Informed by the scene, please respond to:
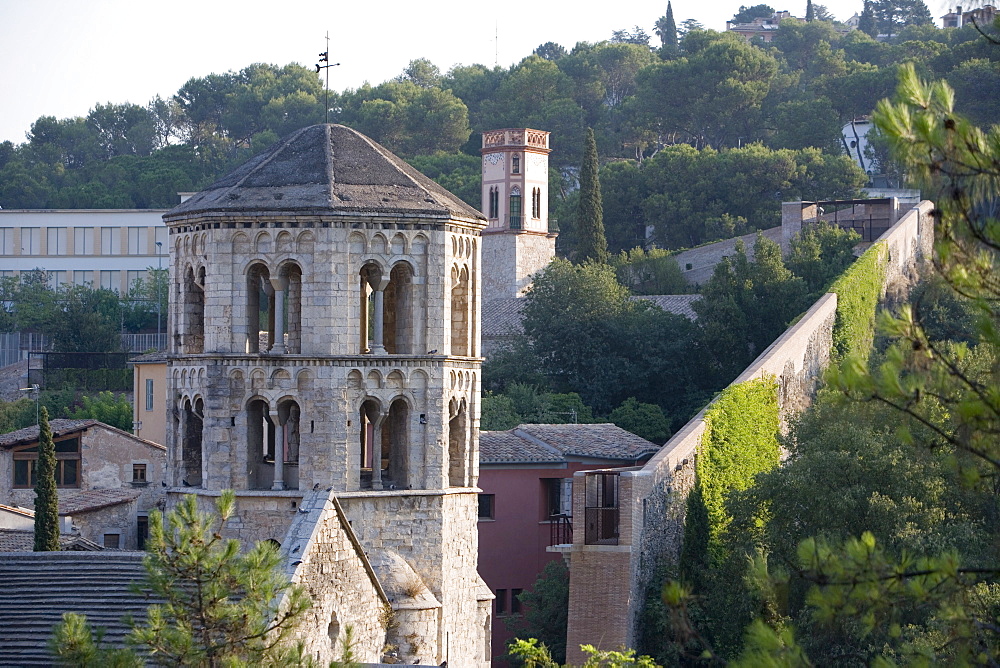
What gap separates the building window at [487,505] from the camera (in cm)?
3938

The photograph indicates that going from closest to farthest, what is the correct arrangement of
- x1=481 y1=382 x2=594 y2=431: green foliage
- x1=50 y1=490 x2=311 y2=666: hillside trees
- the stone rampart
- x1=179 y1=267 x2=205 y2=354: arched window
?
x1=50 y1=490 x2=311 y2=666: hillside trees → x1=179 y1=267 x2=205 y2=354: arched window → the stone rampart → x1=481 y1=382 x2=594 y2=431: green foliage

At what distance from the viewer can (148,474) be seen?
4241 centimetres

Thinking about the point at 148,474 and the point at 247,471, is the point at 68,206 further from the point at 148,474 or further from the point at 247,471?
the point at 247,471

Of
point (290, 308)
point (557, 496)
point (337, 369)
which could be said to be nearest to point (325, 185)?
point (290, 308)

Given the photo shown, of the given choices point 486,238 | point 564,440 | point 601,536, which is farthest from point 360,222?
point 486,238

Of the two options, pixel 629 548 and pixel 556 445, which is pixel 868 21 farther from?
pixel 629 548

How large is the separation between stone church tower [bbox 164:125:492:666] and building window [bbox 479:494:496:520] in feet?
44.0

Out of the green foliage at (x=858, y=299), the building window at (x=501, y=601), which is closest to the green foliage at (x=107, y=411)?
the building window at (x=501, y=601)

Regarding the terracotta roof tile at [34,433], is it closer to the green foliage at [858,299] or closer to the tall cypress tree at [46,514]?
the tall cypress tree at [46,514]

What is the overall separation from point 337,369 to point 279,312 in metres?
1.15

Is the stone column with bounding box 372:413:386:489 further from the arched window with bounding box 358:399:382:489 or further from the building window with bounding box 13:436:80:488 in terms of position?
the building window with bounding box 13:436:80:488

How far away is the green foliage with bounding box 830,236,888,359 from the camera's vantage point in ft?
143

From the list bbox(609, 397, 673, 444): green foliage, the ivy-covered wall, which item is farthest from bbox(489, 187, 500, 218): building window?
the ivy-covered wall

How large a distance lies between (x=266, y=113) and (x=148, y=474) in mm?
59763
